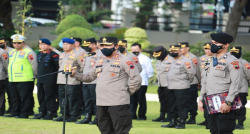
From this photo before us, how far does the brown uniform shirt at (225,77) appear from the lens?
7.27 metres

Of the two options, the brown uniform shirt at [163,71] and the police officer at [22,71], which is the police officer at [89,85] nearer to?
the police officer at [22,71]

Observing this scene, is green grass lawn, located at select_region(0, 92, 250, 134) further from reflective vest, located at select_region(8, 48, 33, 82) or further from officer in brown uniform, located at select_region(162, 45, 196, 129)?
reflective vest, located at select_region(8, 48, 33, 82)

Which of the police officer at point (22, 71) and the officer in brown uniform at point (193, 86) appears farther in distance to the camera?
the officer in brown uniform at point (193, 86)

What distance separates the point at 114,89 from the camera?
768cm

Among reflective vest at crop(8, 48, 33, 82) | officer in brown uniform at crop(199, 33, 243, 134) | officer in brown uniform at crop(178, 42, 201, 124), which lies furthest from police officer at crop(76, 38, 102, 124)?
officer in brown uniform at crop(199, 33, 243, 134)

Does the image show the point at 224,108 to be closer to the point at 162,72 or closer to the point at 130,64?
the point at 130,64

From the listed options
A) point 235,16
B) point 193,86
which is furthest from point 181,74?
point 235,16

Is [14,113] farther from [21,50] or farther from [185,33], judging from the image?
[185,33]

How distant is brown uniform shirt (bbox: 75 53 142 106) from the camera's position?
7.68m

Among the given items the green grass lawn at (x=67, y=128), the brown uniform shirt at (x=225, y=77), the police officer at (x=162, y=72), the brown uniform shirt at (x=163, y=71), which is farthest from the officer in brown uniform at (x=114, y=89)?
the brown uniform shirt at (x=163, y=71)

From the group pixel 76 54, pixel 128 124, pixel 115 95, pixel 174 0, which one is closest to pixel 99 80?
pixel 115 95

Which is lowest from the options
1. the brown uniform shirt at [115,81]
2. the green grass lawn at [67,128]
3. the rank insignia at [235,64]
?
the green grass lawn at [67,128]

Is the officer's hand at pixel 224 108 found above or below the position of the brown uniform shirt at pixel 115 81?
below

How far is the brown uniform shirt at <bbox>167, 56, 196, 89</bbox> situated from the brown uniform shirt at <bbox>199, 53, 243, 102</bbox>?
3680 mm
